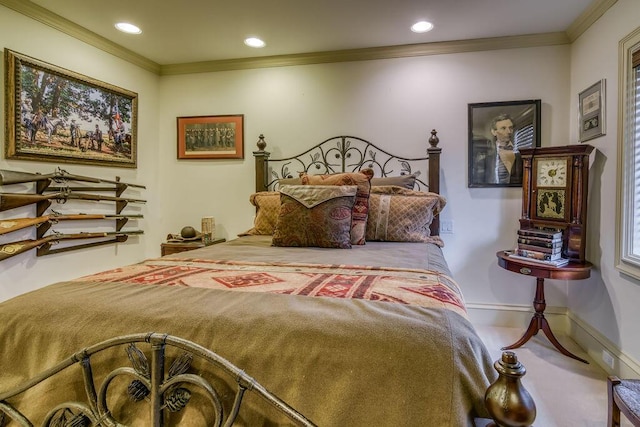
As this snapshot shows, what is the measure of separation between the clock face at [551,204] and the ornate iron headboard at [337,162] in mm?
762

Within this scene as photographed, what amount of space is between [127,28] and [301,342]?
10.0 feet

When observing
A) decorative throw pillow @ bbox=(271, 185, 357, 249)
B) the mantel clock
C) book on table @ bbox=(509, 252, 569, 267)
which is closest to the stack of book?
book on table @ bbox=(509, 252, 569, 267)

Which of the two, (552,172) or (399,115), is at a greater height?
(399,115)

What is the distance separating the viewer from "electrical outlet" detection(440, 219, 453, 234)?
312 centimetres

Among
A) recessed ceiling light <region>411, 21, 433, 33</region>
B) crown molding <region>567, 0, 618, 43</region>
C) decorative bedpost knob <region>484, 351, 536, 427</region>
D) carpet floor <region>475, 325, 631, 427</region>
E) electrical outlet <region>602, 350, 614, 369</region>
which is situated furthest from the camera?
recessed ceiling light <region>411, 21, 433, 33</region>

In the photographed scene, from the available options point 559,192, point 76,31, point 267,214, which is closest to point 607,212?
point 559,192

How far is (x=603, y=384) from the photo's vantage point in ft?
7.03

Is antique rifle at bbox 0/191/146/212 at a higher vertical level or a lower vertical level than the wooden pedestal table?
higher

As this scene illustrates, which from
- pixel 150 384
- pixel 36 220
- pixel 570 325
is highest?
pixel 36 220

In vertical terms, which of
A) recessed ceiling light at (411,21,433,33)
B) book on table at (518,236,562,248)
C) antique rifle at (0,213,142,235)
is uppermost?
recessed ceiling light at (411,21,433,33)

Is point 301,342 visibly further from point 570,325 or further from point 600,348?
point 570,325

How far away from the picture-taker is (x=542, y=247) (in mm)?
2490

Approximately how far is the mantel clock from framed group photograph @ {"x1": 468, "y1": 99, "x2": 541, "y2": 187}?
0.23 meters

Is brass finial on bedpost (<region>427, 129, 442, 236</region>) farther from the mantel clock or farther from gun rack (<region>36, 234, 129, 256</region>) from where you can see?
gun rack (<region>36, 234, 129, 256</region>)
